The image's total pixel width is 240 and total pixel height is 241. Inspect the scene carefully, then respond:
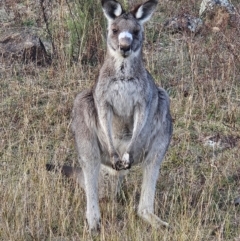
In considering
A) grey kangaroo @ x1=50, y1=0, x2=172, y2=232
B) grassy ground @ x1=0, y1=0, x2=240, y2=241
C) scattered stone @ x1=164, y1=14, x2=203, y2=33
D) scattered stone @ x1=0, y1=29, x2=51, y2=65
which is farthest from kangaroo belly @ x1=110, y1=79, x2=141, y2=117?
scattered stone @ x1=164, y1=14, x2=203, y2=33

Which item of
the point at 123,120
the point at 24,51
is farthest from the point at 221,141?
the point at 24,51

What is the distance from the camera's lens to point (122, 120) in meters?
5.46

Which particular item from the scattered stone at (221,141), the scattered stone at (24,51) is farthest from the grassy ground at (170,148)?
the scattered stone at (24,51)

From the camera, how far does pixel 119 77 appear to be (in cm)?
534

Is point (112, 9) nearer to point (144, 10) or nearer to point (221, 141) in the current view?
point (144, 10)

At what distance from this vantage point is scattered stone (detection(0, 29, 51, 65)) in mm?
8039

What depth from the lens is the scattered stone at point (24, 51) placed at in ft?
26.4

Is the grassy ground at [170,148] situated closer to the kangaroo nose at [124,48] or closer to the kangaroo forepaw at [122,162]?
the kangaroo forepaw at [122,162]

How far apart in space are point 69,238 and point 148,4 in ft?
5.74

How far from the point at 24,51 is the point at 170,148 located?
7.57 ft

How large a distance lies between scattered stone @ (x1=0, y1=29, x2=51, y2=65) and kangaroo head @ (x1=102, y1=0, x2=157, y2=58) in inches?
105

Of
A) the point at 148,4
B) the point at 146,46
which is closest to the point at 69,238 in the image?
the point at 148,4

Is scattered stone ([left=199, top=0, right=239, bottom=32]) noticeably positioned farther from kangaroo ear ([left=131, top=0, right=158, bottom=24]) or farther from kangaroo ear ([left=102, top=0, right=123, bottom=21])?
kangaroo ear ([left=102, top=0, right=123, bottom=21])

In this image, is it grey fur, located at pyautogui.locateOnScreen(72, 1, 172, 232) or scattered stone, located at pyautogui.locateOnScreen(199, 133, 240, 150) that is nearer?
grey fur, located at pyautogui.locateOnScreen(72, 1, 172, 232)
